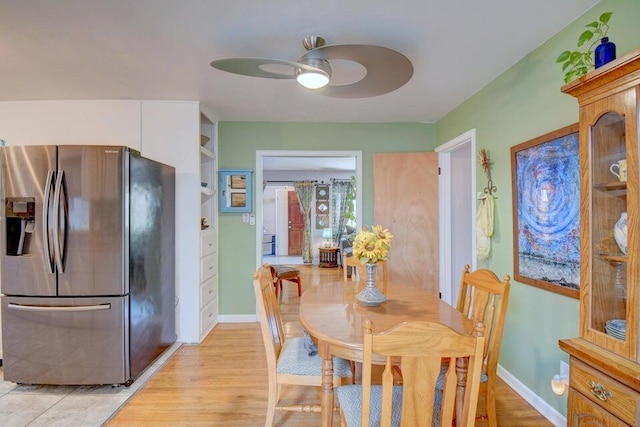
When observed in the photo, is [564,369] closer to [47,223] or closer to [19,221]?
[47,223]

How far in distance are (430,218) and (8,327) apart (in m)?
3.88

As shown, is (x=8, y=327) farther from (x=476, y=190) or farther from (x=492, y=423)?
(x=476, y=190)

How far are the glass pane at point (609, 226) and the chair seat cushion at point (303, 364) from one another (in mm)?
1161

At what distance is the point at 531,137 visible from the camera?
219 cm

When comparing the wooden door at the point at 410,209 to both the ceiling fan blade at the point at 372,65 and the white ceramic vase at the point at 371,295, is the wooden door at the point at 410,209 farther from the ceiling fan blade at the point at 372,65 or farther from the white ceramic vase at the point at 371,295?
the white ceramic vase at the point at 371,295

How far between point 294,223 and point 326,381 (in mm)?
7848

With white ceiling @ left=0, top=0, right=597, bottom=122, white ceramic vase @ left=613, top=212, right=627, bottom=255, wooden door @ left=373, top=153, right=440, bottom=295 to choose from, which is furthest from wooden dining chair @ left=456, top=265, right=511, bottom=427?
wooden door @ left=373, top=153, right=440, bottom=295

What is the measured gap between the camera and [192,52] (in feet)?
7.17

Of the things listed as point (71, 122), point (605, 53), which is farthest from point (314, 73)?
point (71, 122)

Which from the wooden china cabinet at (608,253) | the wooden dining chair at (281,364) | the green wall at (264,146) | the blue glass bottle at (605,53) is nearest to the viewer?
the wooden china cabinet at (608,253)

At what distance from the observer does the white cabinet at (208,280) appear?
10.7 ft

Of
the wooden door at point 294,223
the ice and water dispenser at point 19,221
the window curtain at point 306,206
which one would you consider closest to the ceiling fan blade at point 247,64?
the ice and water dispenser at point 19,221

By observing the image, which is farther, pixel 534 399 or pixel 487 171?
pixel 487 171

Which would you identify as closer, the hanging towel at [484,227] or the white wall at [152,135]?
the hanging towel at [484,227]
